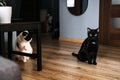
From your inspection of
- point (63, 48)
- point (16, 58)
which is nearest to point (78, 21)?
point (63, 48)

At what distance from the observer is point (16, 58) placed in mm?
Answer: 2943

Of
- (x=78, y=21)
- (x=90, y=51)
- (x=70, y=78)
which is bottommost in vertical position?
(x=70, y=78)

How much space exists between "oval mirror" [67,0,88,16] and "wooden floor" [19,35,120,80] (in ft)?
4.28

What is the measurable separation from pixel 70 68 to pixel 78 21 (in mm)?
2033

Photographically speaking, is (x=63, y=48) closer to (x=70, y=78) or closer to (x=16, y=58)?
(x=16, y=58)

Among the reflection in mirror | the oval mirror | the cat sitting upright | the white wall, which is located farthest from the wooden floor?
the oval mirror

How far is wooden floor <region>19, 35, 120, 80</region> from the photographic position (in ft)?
7.20

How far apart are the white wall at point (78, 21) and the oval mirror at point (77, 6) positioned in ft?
0.27

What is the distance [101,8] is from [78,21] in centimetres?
61

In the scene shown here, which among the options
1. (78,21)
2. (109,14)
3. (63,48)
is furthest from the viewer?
(78,21)

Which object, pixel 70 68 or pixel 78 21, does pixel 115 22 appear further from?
pixel 70 68

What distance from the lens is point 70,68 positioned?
2.53 meters

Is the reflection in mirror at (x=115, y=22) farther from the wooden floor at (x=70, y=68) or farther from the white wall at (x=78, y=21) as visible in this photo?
the wooden floor at (x=70, y=68)

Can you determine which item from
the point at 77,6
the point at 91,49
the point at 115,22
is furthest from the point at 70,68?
the point at 77,6
